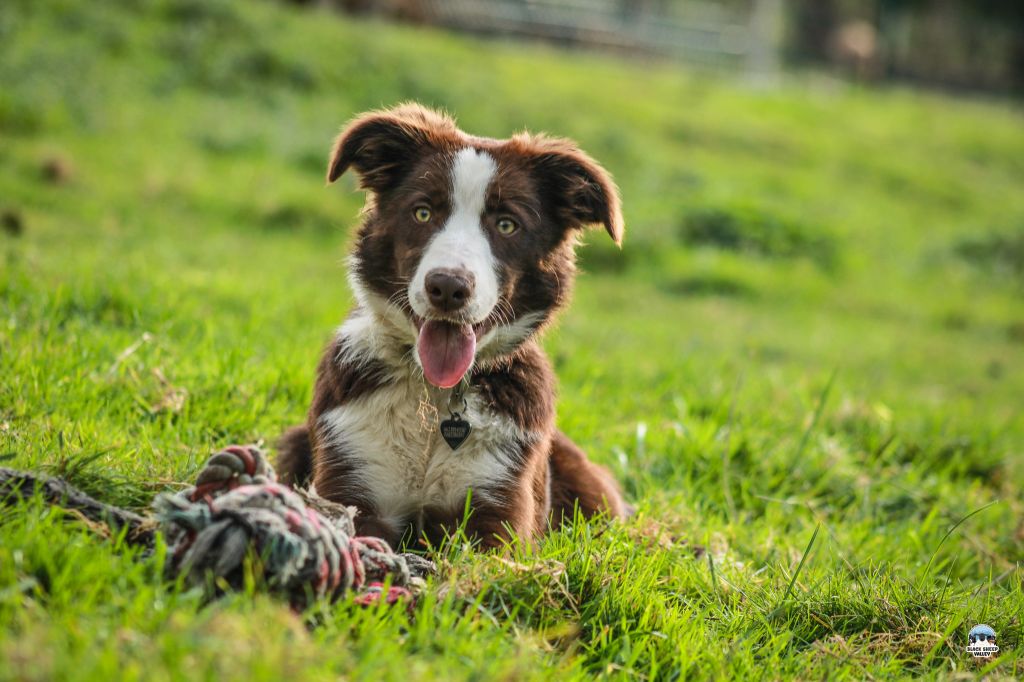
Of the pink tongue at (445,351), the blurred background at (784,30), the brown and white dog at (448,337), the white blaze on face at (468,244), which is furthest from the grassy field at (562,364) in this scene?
the blurred background at (784,30)

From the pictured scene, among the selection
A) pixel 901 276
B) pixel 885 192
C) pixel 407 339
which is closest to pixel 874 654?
pixel 407 339

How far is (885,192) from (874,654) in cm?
1602

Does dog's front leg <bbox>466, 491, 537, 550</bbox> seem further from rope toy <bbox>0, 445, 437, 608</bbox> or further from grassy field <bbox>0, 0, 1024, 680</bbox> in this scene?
rope toy <bbox>0, 445, 437, 608</bbox>

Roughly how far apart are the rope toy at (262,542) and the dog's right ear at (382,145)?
1.48 meters

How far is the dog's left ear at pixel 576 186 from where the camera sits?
410 cm

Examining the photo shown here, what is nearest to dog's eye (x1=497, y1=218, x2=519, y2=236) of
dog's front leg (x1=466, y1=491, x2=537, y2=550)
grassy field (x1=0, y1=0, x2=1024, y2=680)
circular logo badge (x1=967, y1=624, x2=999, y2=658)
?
grassy field (x1=0, y1=0, x2=1024, y2=680)

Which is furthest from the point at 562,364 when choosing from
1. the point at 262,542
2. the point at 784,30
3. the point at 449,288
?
the point at 784,30

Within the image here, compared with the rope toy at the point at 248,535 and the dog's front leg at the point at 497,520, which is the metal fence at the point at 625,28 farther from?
the rope toy at the point at 248,535

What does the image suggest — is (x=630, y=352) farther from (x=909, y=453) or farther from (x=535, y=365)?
(x=535, y=365)

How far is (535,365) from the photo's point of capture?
13.5 feet

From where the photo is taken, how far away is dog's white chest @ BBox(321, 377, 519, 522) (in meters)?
3.73

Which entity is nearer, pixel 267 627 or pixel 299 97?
pixel 267 627

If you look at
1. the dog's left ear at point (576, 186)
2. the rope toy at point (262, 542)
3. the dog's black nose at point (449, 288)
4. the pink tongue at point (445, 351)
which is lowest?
the rope toy at point (262, 542)

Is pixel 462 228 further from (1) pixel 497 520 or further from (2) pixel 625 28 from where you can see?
(2) pixel 625 28
